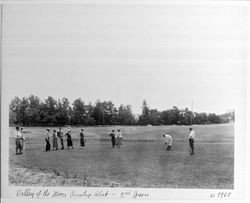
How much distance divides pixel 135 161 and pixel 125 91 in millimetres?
339

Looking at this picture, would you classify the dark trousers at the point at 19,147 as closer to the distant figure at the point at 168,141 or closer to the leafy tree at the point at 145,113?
the leafy tree at the point at 145,113

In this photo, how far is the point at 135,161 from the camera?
221 cm

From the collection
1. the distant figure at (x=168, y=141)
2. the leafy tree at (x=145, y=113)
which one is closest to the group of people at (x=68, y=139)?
the distant figure at (x=168, y=141)

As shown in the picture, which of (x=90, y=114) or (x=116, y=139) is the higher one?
(x=90, y=114)

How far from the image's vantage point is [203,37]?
219 cm

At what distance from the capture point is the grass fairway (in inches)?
85.9

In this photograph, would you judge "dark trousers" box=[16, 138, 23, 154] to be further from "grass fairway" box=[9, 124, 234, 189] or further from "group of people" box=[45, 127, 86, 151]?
"group of people" box=[45, 127, 86, 151]

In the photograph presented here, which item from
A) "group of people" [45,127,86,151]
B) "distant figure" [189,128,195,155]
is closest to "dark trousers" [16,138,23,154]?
"group of people" [45,127,86,151]

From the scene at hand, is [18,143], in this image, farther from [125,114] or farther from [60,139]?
[125,114]

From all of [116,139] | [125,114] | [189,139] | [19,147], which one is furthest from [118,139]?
[19,147]

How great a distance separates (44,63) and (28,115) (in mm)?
264

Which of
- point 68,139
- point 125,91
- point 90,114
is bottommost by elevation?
point 68,139

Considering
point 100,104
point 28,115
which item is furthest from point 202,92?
point 28,115

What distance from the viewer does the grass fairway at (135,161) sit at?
218cm
